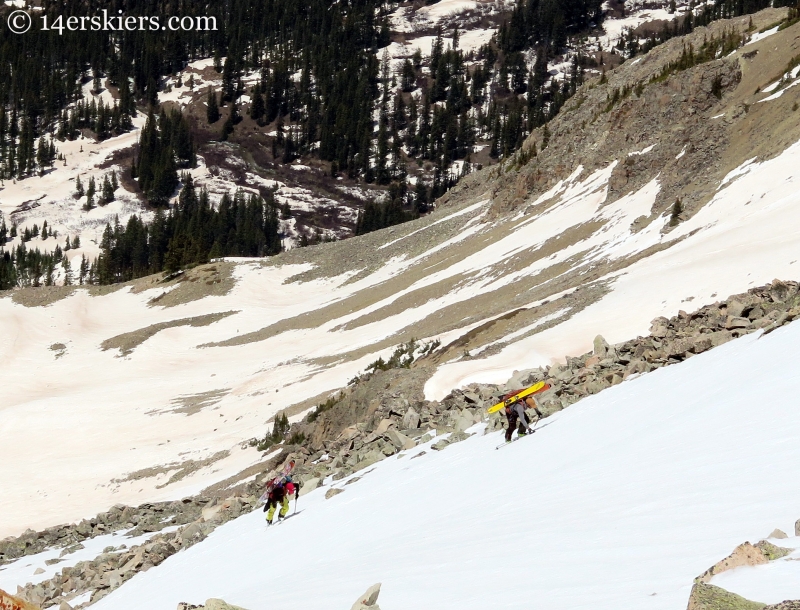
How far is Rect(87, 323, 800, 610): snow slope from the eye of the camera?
Answer: 7.95 meters

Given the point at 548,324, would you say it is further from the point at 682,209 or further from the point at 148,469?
the point at 148,469

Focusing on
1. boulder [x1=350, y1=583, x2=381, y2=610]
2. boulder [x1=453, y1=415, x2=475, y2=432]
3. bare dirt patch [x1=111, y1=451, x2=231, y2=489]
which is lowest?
bare dirt patch [x1=111, y1=451, x2=231, y2=489]

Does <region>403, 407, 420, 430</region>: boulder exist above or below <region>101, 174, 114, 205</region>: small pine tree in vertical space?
above

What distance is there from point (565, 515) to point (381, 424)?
598 inches

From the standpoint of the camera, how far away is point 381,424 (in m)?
25.3

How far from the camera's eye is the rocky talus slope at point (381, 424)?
63.6 feet

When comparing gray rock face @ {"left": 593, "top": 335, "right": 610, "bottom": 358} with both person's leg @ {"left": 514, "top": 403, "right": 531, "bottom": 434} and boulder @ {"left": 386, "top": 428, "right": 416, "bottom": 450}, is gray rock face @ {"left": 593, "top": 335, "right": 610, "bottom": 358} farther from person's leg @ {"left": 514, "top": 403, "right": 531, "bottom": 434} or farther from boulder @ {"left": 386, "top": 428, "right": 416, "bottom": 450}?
boulder @ {"left": 386, "top": 428, "right": 416, "bottom": 450}

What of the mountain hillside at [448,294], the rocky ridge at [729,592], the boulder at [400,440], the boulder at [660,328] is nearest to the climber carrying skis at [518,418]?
the boulder at [400,440]

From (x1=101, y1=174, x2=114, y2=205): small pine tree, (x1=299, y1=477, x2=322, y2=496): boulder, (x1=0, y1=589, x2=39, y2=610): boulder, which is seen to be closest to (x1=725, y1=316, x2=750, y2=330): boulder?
(x1=299, y1=477, x2=322, y2=496): boulder

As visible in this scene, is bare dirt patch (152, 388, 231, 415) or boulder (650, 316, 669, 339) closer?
boulder (650, 316, 669, 339)

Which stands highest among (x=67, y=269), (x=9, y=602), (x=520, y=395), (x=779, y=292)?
(x=779, y=292)

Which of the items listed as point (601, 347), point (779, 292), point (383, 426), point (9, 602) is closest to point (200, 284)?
point (383, 426)

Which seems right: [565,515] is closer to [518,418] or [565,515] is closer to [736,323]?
[518,418]

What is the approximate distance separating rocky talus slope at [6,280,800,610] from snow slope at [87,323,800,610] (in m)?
1.01
